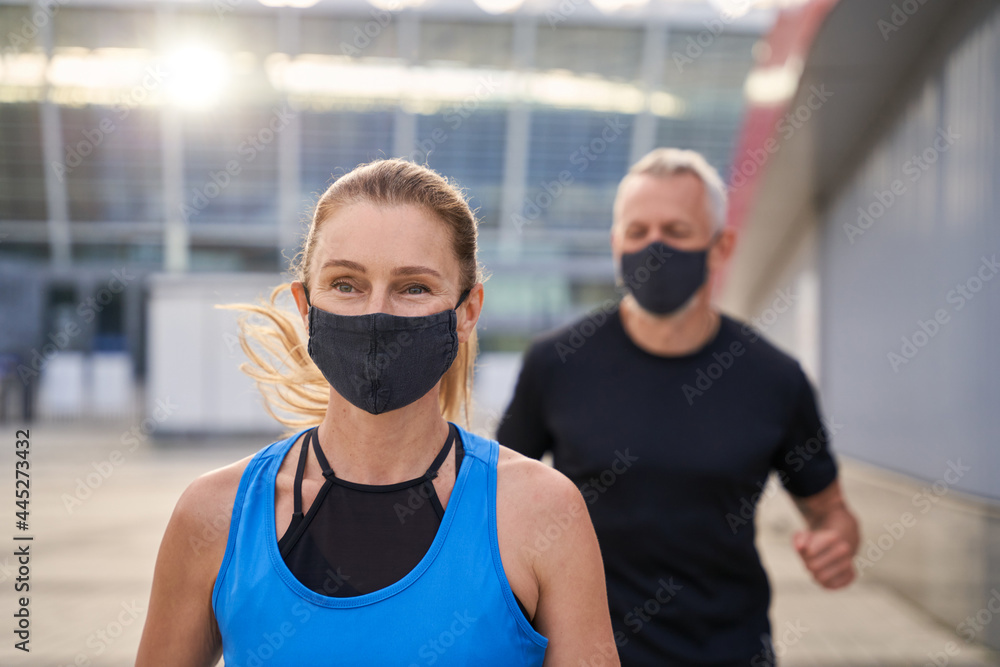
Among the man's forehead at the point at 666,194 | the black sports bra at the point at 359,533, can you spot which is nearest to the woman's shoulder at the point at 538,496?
the black sports bra at the point at 359,533

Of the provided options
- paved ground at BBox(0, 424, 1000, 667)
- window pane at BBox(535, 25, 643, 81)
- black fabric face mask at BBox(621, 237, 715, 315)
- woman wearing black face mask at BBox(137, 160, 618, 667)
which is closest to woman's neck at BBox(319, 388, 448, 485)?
woman wearing black face mask at BBox(137, 160, 618, 667)

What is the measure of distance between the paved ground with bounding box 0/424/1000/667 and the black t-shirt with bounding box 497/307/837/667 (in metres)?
2.61

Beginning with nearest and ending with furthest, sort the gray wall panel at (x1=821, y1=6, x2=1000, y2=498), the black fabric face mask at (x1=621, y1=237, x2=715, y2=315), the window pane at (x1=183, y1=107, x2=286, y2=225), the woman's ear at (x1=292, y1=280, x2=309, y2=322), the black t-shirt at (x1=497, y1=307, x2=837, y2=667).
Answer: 1. the woman's ear at (x1=292, y1=280, x2=309, y2=322)
2. the black t-shirt at (x1=497, y1=307, x2=837, y2=667)
3. the black fabric face mask at (x1=621, y1=237, x2=715, y2=315)
4. the gray wall panel at (x1=821, y1=6, x2=1000, y2=498)
5. the window pane at (x1=183, y1=107, x2=286, y2=225)

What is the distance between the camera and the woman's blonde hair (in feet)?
4.28

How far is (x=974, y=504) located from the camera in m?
4.21

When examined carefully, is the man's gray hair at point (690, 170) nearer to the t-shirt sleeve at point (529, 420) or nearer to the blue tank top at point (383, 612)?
the t-shirt sleeve at point (529, 420)

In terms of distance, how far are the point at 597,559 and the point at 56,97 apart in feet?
63.2

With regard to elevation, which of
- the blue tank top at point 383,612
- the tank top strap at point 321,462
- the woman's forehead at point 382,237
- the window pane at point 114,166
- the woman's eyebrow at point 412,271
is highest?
the woman's forehead at point 382,237

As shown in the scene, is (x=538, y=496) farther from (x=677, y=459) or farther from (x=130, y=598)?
(x=130, y=598)

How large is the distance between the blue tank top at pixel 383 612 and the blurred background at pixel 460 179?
4.18 metres

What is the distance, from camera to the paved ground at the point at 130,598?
4219 millimetres

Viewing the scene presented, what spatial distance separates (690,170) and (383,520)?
1.42 meters

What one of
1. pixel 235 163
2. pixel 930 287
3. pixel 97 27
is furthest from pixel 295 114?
pixel 930 287

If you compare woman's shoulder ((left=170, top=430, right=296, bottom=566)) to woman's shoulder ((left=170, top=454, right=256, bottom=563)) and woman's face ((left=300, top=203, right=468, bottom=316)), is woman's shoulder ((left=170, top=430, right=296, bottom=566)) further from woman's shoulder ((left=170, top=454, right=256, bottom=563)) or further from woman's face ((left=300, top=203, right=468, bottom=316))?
woman's face ((left=300, top=203, right=468, bottom=316))
